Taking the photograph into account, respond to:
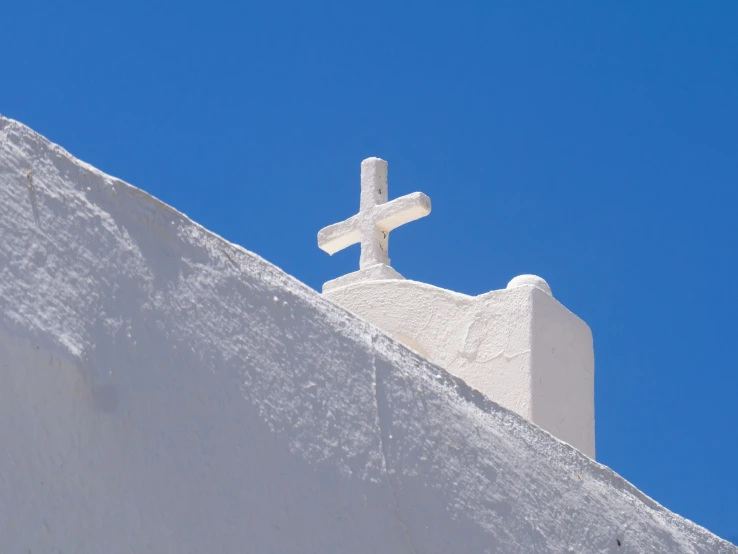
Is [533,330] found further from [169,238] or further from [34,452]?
[34,452]

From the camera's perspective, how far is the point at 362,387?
272 centimetres

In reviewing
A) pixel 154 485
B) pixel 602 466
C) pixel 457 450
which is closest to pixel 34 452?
pixel 154 485

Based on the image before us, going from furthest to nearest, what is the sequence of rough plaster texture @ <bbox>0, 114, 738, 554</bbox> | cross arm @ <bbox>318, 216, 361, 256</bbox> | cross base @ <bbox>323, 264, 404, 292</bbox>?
cross arm @ <bbox>318, 216, 361, 256</bbox> < cross base @ <bbox>323, 264, 404, 292</bbox> < rough plaster texture @ <bbox>0, 114, 738, 554</bbox>

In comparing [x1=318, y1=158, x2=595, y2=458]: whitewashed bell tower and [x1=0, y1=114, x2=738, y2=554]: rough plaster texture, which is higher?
[x1=318, y1=158, x2=595, y2=458]: whitewashed bell tower

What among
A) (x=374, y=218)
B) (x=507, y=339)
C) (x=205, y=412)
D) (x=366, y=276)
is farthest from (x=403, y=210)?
(x=205, y=412)

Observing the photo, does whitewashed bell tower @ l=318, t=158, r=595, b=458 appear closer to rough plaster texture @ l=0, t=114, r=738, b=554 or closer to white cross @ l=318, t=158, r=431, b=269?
white cross @ l=318, t=158, r=431, b=269

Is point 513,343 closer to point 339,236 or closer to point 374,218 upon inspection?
point 374,218

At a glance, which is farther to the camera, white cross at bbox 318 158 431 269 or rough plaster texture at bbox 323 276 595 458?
white cross at bbox 318 158 431 269

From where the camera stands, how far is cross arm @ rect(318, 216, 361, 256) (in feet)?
18.5

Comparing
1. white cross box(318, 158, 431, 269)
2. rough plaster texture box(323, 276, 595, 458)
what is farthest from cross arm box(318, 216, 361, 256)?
rough plaster texture box(323, 276, 595, 458)

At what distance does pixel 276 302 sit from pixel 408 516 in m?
0.60

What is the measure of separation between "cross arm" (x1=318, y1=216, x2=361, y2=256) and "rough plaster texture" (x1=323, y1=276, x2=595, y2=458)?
0.71m

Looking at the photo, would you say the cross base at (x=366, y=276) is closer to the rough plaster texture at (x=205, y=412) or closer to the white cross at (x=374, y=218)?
the white cross at (x=374, y=218)

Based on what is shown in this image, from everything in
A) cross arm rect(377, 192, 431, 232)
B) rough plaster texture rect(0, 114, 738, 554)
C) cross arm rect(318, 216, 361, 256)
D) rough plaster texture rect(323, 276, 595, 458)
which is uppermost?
cross arm rect(318, 216, 361, 256)
